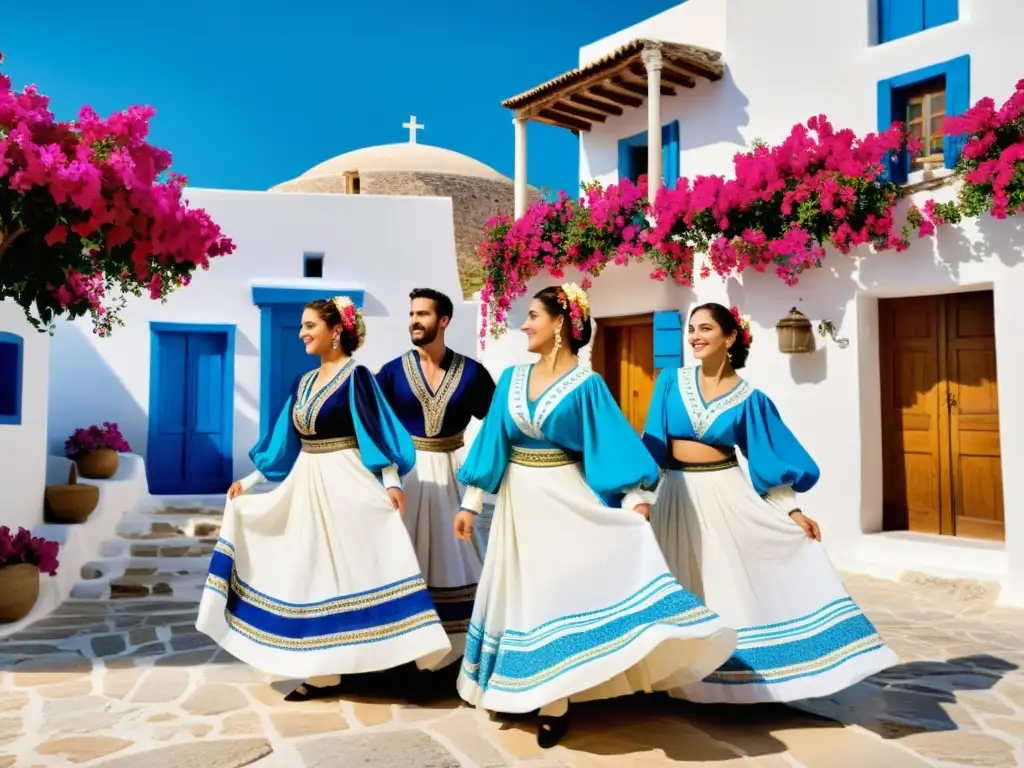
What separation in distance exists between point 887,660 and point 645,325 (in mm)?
6890

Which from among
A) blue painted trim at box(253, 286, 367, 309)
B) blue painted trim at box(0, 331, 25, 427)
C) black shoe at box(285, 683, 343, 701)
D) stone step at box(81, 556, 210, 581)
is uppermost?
blue painted trim at box(253, 286, 367, 309)

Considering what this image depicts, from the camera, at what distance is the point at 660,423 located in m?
4.21

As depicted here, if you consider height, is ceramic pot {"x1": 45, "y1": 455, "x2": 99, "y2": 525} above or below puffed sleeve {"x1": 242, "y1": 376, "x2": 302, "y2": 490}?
below

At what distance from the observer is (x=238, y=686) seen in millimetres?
4504

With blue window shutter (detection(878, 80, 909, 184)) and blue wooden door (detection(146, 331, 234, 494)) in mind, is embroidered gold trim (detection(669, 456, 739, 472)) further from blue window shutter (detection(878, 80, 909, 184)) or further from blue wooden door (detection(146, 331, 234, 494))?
blue wooden door (detection(146, 331, 234, 494))

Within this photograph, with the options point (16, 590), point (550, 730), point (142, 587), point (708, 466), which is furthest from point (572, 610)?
point (142, 587)

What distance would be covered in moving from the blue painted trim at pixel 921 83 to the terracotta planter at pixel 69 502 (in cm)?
780

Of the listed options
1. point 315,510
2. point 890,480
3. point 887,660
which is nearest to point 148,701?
point 315,510

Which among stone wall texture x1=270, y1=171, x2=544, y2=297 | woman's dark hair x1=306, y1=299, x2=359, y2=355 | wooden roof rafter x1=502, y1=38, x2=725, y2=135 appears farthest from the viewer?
stone wall texture x1=270, y1=171, x2=544, y2=297

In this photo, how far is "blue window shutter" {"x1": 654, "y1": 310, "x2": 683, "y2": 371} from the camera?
30.9 ft

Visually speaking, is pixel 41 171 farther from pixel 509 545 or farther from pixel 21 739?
pixel 509 545

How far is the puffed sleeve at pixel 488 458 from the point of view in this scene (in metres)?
3.83

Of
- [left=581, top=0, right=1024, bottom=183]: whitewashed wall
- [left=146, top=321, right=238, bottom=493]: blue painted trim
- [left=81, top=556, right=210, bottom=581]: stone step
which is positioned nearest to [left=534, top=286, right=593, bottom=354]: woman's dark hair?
[left=81, top=556, right=210, bottom=581]: stone step

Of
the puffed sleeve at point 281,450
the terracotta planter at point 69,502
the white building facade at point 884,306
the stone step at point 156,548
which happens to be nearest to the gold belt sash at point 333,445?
the puffed sleeve at point 281,450
